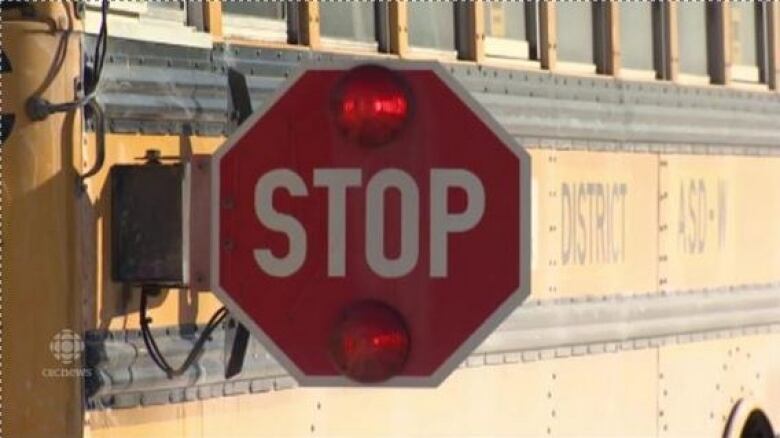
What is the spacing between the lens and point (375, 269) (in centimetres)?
331

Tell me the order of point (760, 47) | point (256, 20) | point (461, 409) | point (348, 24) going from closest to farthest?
point (256, 20) → point (348, 24) → point (461, 409) → point (760, 47)

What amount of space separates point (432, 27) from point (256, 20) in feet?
2.51

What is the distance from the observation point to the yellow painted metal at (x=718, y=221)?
5.99m

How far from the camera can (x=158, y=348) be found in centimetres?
390

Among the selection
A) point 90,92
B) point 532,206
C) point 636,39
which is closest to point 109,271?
point 90,92

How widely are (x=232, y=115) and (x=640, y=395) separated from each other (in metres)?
2.14

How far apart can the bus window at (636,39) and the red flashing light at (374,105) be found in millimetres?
2592

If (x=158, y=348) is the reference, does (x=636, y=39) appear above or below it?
above

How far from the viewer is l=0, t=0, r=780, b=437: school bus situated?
3676 mm

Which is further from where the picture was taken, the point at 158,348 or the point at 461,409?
the point at 461,409

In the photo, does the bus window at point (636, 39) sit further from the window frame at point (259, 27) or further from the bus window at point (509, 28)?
the window frame at point (259, 27)

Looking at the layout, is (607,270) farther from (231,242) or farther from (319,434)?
(231,242)

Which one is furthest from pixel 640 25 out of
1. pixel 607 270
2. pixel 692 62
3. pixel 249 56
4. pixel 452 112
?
pixel 452 112

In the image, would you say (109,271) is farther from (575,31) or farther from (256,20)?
(575,31)
